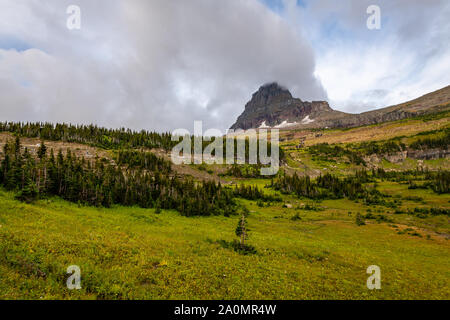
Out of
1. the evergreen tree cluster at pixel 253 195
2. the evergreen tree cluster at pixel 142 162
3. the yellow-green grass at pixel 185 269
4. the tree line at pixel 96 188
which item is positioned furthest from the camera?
the evergreen tree cluster at pixel 142 162

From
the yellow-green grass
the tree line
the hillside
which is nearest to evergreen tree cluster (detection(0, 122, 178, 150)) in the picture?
the tree line

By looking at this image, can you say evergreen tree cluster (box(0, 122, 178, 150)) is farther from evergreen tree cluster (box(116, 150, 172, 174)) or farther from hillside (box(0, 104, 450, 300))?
hillside (box(0, 104, 450, 300))

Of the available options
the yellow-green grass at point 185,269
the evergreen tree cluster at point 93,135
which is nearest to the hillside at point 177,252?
the yellow-green grass at point 185,269

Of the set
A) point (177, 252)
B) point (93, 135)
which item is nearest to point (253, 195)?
point (177, 252)

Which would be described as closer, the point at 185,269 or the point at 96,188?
the point at 185,269

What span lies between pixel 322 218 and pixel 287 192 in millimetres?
48542

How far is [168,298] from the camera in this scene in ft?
41.1

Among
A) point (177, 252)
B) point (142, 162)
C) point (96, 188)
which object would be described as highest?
point (142, 162)

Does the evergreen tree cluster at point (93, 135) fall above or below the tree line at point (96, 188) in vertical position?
above

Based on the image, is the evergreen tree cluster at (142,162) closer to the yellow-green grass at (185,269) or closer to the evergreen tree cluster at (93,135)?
the evergreen tree cluster at (93,135)

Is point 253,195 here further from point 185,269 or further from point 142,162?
point 185,269

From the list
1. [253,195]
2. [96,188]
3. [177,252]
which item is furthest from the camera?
[253,195]

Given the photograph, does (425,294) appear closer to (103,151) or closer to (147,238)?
(147,238)
